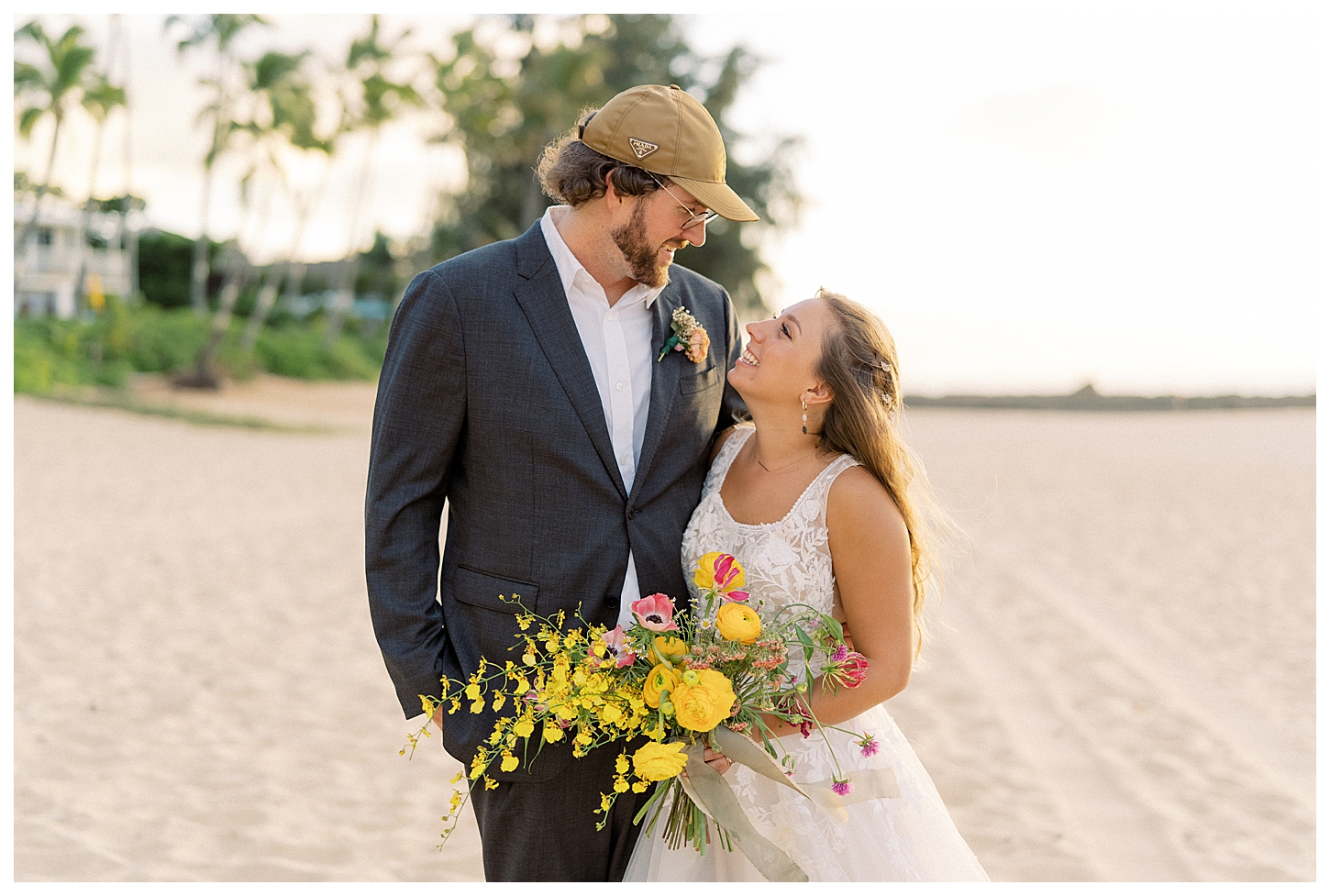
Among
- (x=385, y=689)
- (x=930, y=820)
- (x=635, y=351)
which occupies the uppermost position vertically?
(x=635, y=351)

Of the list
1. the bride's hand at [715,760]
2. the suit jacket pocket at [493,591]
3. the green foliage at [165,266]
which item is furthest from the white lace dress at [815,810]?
the green foliage at [165,266]

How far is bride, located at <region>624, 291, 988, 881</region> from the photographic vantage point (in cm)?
245

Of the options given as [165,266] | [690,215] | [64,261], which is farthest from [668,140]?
[64,261]

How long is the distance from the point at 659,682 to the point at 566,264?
3.82 feet

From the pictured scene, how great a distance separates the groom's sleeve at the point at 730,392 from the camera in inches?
118

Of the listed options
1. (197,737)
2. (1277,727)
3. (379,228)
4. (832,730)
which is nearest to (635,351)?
(832,730)

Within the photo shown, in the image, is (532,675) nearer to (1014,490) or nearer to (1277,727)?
(1277,727)

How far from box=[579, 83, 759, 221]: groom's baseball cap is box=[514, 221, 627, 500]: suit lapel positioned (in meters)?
0.35

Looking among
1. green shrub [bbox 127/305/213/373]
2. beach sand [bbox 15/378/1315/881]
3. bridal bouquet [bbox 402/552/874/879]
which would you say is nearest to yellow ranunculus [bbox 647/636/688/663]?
bridal bouquet [bbox 402/552/874/879]

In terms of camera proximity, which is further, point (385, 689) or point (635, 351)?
point (385, 689)

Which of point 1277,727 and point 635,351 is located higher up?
point 635,351

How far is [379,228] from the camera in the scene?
148ft

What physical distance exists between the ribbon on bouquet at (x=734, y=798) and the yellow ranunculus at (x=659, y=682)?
0.59 ft

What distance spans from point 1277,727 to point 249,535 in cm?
968
